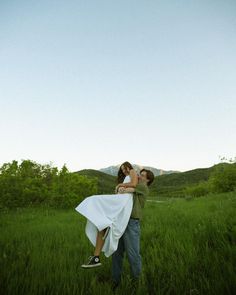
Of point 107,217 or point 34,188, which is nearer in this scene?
point 107,217

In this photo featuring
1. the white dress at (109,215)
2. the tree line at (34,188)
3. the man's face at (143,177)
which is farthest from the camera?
the tree line at (34,188)

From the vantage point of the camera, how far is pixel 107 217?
3.60 metres

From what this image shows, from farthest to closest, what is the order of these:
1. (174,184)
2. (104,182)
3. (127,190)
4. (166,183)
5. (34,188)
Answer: (166,183) < (174,184) < (104,182) < (34,188) < (127,190)

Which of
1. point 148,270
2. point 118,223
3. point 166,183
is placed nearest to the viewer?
point 118,223

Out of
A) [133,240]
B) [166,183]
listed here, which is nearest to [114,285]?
[133,240]

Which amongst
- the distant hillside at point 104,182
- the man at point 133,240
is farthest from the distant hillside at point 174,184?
the man at point 133,240

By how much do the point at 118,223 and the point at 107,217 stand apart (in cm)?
19

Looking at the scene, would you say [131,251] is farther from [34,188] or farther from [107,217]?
[34,188]

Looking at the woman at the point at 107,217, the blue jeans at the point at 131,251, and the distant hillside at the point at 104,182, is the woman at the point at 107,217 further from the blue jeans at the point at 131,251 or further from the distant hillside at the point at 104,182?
the distant hillside at the point at 104,182

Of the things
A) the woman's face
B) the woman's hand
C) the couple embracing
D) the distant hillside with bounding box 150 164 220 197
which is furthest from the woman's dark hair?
the distant hillside with bounding box 150 164 220 197

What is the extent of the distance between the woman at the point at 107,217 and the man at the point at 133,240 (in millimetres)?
123

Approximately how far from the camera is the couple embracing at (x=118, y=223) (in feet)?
11.5

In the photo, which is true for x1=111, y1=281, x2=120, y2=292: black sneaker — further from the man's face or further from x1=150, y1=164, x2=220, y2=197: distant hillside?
x1=150, y1=164, x2=220, y2=197: distant hillside

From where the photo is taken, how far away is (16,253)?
5.19m
